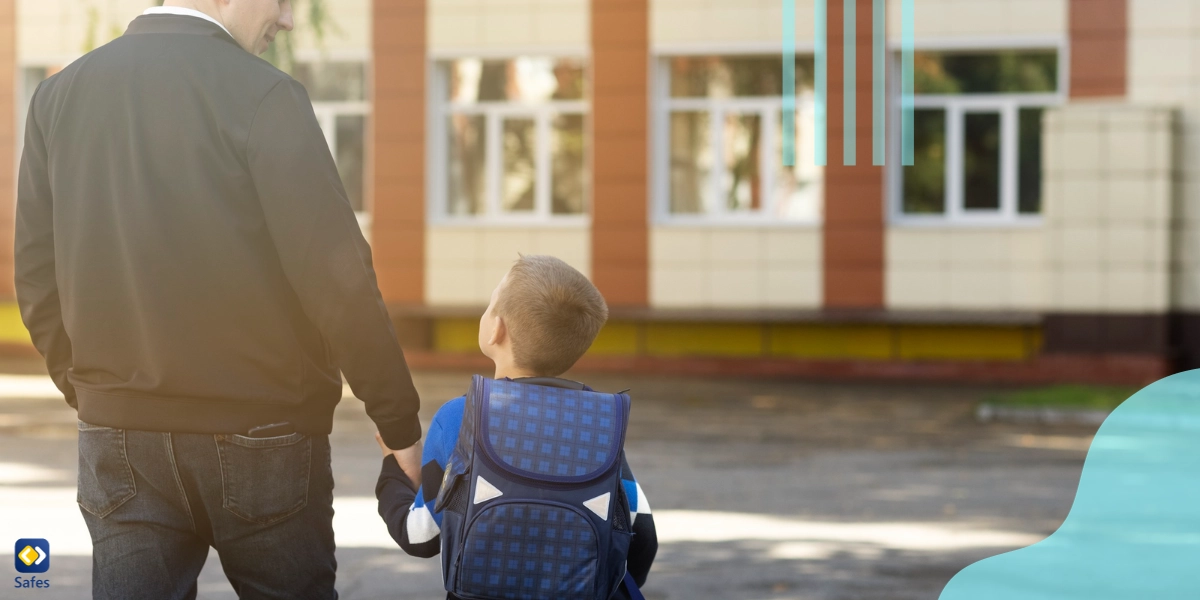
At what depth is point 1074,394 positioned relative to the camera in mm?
13047

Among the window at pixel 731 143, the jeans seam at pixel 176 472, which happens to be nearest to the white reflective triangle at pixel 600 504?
the jeans seam at pixel 176 472

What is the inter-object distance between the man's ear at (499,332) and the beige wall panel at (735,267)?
1442cm

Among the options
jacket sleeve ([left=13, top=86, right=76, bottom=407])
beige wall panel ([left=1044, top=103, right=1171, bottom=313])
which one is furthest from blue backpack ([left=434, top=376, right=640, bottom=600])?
beige wall panel ([left=1044, top=103, right=1171, bottom=313])

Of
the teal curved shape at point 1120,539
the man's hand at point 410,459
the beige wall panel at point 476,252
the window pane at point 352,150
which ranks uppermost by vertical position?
the window pane at point 352,150

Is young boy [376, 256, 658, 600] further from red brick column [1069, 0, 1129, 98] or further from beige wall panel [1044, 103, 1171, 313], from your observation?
red brick column [1069, 0, 1129, 98]

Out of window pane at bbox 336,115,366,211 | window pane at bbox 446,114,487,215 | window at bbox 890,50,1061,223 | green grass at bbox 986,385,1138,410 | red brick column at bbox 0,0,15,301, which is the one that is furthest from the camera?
red brick column at bbox 0,0,15,301

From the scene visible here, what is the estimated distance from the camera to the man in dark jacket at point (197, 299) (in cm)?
254

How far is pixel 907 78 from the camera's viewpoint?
16.7 m

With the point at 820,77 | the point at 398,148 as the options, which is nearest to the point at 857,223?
the point at 820,77

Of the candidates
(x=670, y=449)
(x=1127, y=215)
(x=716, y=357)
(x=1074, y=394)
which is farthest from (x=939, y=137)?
(x=670, y=449)

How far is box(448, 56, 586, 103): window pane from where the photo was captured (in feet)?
58.6

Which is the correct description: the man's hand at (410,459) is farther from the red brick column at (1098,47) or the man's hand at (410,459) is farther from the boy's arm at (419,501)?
the red brick column at (1098,47)

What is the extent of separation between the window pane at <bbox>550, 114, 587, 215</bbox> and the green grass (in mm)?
6379

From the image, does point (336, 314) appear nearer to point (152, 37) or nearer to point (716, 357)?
point (152, 37)
